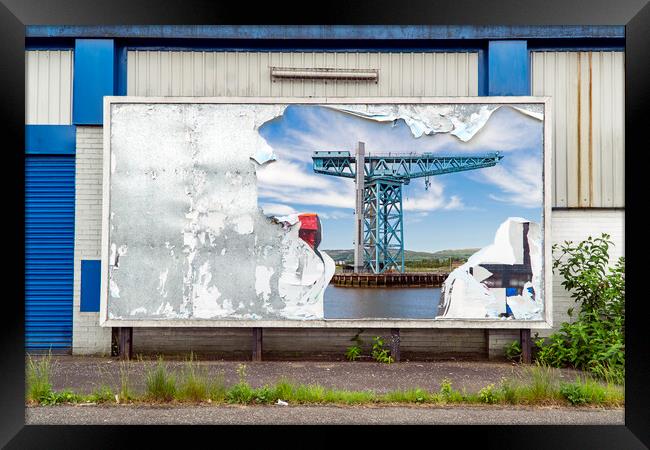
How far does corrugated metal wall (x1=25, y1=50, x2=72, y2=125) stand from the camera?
9.13 meters

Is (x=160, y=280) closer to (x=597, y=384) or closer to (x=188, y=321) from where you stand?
(x=188, y=321)

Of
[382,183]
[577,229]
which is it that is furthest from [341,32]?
[577,229]

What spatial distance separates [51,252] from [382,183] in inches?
217

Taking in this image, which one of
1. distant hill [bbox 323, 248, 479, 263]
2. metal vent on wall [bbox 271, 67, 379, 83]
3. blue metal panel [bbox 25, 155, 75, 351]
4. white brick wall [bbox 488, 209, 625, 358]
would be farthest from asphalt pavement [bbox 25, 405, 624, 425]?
metal vent on wall [bbox 271, 67, 379, 83]

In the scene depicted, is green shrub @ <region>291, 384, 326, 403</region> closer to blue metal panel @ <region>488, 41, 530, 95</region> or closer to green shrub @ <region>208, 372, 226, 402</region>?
green shrub @ <region>208, 372, 226, 402</region>

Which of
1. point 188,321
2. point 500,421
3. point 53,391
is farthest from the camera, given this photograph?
point 188,321

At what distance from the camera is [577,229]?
356 inches

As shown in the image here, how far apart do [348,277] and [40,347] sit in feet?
17.2

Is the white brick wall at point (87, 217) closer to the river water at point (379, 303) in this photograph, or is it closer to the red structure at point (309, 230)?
the red structure at point (309, 230)

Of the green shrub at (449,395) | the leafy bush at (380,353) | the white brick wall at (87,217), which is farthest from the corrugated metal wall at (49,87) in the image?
the green shrub at (449,395)

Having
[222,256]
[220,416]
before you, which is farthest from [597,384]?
[222,256]

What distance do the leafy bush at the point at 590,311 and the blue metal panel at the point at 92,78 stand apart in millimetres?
7735

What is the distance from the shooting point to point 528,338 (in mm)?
8492

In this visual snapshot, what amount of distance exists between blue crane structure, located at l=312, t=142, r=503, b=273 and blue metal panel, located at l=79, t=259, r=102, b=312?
12.9 feet
